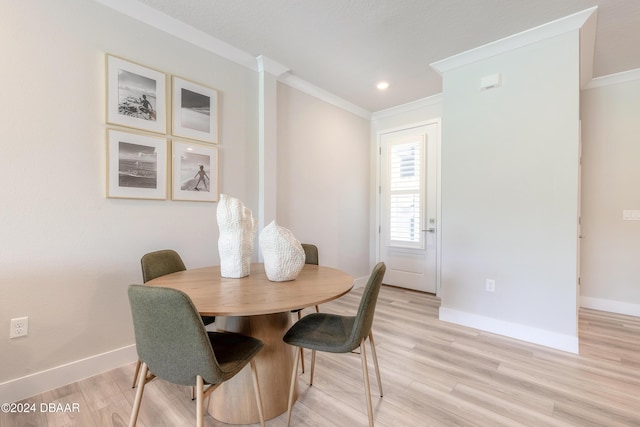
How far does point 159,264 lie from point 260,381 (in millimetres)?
1025

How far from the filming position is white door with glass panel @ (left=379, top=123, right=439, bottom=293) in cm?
390

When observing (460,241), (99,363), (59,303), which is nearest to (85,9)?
(59,303)

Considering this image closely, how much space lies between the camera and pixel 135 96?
212 cm

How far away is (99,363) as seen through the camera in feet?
6.48

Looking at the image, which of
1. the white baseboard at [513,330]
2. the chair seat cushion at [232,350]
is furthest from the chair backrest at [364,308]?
the white baseboard at [513,330]

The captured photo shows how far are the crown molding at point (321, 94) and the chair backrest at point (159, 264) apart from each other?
2.22 m

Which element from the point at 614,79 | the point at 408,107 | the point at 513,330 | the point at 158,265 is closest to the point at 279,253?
the point at 158,265

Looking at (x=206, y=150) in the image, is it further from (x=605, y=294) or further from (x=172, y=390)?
(x=605, y=294)

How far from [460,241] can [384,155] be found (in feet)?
6.33

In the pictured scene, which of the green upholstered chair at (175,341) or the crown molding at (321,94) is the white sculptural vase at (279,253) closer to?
the green upholstered chair at (175,341)

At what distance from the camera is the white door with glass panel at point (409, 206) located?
3.90m

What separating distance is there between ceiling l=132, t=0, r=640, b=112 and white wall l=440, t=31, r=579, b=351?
0.99ft

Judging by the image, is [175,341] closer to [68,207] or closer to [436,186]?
[68,207]

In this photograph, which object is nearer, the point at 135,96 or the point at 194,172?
the point at 135,96
